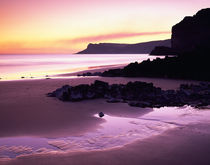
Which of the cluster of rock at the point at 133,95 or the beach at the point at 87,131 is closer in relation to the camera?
the beach at the point at 87,131

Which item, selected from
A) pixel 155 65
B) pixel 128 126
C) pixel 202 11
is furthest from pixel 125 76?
pixel 202 11

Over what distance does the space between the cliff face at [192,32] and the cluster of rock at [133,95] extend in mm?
62118

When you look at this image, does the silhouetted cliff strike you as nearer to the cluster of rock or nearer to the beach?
the cluster of rock

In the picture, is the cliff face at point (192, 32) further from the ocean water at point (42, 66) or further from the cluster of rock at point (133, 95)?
the cluster of rock at point (133, 95)

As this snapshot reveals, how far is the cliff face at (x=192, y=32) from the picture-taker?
64.9 metres

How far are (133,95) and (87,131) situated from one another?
3.11 metres

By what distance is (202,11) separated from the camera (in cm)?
6700

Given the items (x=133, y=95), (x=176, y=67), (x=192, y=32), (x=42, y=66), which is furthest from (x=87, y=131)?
(x=192, y=32)

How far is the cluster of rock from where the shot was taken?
6.45 meters

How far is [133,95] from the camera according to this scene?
22.6 feet

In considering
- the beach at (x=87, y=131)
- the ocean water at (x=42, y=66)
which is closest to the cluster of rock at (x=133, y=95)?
the beach at (x=87, y=131)

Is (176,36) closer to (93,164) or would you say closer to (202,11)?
(202,11)

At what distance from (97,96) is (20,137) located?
3562mm

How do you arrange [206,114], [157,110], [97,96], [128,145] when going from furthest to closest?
[97,96] → [157,110] → [206,114] → [128,145]
